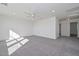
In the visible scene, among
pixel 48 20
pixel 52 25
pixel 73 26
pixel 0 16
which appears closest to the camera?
pixel 0 16

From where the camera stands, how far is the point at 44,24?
913cm

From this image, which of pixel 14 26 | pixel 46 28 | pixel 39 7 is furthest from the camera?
pixel 46 28

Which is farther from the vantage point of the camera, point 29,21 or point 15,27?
point 29,21

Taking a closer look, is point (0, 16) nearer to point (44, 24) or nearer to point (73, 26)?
point (44, 24)

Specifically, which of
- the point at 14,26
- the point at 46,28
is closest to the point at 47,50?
the point at 46,28

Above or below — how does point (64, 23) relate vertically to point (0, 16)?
below

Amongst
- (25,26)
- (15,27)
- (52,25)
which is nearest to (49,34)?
(52,25)

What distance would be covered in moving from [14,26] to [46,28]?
405 centimetres

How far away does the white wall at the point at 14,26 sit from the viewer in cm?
713

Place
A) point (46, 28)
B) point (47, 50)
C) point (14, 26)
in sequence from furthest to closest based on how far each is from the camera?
1. point (46, 28)
2. point (14, 26)
3. point (47, 50)

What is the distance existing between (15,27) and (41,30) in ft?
11.7

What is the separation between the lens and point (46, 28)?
28.7 feet

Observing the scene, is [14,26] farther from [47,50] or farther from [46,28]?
[47,50]

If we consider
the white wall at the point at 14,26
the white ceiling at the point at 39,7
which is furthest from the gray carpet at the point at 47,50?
the white wall at the point at 14,26
